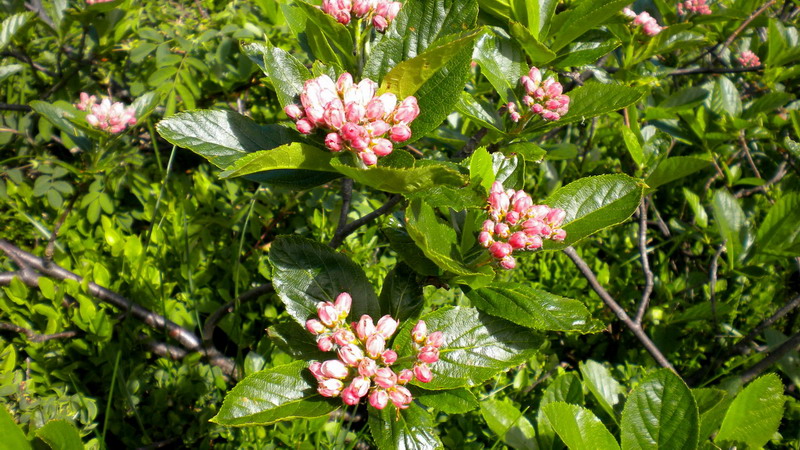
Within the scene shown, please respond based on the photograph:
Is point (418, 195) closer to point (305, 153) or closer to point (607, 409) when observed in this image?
point (305, 153)

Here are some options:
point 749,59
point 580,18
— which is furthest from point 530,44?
point 749,59

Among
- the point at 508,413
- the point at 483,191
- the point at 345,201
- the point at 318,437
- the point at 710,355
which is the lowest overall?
the point at 710,355

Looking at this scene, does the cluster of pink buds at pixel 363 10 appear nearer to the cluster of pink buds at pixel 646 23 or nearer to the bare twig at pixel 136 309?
the cluster of pink buds at pixel 646 23

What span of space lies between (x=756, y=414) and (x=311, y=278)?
972 millimetres

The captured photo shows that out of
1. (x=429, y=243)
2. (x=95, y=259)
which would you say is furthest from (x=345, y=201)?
(x=95, y=259)

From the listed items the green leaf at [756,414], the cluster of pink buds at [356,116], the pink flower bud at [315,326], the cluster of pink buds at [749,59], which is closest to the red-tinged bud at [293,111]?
the cluster of pink buds at [356,116]

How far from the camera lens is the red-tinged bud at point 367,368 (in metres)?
0.84

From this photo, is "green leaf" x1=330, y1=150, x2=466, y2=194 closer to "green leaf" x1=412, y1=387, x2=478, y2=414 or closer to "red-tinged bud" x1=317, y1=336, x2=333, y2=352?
"red-tinged bud" x1=317, y1=336, x2=333, y2=352

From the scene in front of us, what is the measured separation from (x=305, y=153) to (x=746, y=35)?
9.15ft

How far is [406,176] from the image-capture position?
642 millimetres

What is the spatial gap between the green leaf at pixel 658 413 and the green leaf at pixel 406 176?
650 millimetres

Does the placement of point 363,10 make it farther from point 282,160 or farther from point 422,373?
point 422,373

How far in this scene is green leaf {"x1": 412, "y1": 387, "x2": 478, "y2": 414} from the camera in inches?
35.8

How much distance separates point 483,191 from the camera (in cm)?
80
